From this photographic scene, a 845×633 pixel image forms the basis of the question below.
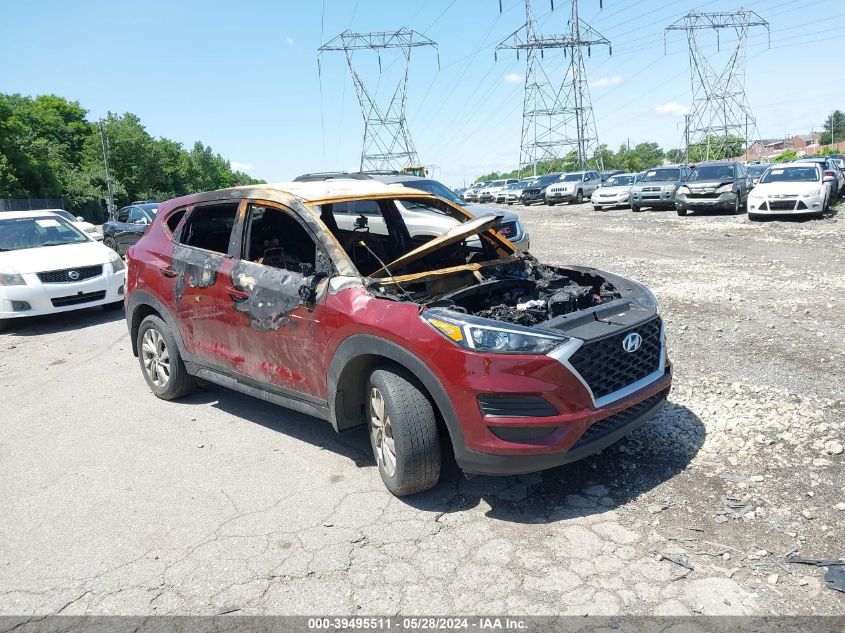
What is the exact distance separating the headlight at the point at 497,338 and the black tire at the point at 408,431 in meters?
0.45

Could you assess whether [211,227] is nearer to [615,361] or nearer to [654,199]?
[615,361]

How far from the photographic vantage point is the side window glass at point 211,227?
16.8ft

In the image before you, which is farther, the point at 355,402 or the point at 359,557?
the point at 355,402

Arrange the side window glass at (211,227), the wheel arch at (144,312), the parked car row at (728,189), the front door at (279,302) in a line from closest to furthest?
the front door at (279,302)
the side window glass at (211,227)
the wheel arch at (144,312)
the parked car row at (728,189)

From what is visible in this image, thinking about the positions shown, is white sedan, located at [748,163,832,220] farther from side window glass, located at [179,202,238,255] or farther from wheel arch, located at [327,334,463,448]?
wheel arch, located at [327,334,463,448]

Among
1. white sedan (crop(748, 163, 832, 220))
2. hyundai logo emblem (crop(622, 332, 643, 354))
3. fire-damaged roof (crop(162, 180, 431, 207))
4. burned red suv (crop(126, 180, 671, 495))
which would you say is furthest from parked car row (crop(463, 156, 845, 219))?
hyundai logo emblem (crop(622, 332, 643, 354))

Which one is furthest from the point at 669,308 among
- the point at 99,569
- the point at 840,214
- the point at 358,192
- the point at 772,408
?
the point at 840,214

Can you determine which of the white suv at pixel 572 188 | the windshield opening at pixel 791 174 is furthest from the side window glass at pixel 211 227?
the white suv at pixel 572 188

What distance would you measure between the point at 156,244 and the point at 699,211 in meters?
18.7

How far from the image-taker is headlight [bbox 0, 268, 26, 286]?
9.16 metres

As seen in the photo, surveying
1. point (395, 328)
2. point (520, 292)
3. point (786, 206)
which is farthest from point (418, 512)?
point (786, 206)

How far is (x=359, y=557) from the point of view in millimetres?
3346

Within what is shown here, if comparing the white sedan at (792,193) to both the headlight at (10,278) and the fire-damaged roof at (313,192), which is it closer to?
the fire-damaged roof at (313,192)

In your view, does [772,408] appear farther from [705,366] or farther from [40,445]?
[40,445]
